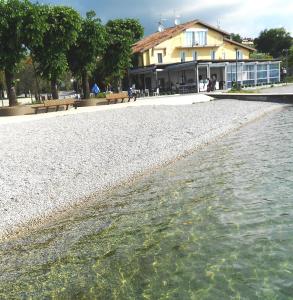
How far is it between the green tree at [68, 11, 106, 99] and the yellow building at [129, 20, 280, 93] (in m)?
14.8

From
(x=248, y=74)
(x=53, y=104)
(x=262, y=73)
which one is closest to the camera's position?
(x=53, y=104)

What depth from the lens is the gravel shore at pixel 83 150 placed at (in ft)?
29.4

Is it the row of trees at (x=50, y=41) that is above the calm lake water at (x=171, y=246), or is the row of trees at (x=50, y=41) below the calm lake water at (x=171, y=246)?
above

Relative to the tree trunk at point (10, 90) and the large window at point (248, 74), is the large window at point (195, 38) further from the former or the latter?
the tree trunk at point (10, 90)

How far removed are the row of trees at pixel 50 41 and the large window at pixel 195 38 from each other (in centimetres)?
1925

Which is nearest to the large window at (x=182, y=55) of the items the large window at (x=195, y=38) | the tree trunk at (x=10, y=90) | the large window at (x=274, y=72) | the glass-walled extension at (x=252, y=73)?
the large window at (x=195, y=38)

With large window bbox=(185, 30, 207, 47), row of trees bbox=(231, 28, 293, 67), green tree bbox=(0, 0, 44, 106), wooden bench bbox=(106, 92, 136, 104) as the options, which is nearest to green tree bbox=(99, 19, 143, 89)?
wooden bench bbox=(106, 92, 136, 104)

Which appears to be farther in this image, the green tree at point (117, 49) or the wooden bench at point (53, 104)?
the green tree at point (117, 49)

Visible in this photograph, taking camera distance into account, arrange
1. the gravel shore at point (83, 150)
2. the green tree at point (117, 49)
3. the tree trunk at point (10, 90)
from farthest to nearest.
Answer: the green tree at point (117, 49), the tree trunk at point (10, 90), the gravel shore at point (83, 150)

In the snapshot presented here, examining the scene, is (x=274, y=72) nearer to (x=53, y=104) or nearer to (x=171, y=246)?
(x=53, y=104)

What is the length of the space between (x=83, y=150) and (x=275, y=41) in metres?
98.1

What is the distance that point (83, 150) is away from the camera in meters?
13.0

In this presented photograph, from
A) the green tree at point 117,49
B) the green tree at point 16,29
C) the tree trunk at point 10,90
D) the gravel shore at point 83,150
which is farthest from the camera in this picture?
the green tree at point 117,49

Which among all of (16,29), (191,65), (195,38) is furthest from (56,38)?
(195,38)
